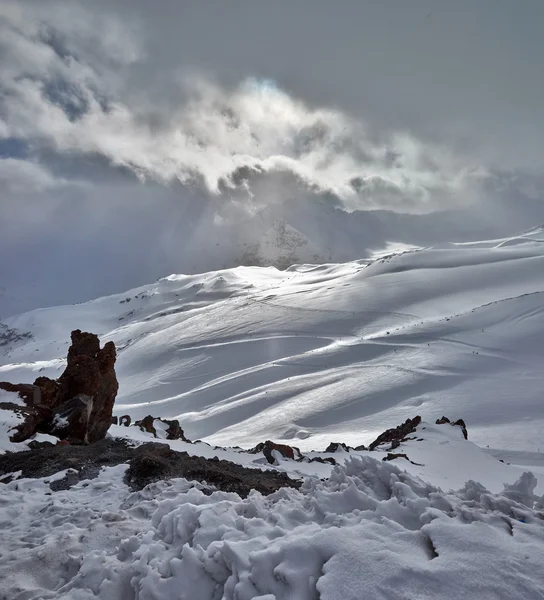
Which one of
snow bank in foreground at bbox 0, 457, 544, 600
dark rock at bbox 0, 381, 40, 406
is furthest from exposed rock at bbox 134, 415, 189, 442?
snow bank in foreground at bbox 0, 457, 544, 600

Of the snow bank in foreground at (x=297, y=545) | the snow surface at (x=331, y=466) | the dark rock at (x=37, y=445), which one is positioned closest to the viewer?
the snow bank in foreground at (x=297, y=545)

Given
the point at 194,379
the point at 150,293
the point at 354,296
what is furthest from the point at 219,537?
the point at 150,293

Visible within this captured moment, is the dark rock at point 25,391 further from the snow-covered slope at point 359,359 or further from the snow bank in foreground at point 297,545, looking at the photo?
the snow-covered slope at point 359,359

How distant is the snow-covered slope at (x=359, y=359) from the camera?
24.9 metres

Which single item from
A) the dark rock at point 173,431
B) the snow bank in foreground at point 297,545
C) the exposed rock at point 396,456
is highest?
the snow bank in foreground at point 297,545

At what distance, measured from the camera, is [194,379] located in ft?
136

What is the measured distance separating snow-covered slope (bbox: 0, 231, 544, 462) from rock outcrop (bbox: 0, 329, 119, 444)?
30.2 feet

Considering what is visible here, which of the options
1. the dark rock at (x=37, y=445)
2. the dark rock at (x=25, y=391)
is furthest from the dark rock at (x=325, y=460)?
the dark rock at (x=25, y=391)

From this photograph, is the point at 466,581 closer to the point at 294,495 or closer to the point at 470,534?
the point at 470,534

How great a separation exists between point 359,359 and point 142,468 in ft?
102

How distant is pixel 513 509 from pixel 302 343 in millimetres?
41103

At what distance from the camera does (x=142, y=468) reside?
816cm

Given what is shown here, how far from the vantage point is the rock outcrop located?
13.5 meters

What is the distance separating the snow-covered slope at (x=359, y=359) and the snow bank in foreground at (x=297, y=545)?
51.2 ft
